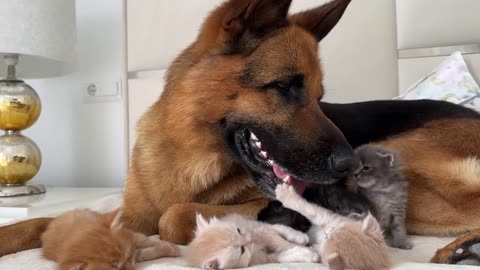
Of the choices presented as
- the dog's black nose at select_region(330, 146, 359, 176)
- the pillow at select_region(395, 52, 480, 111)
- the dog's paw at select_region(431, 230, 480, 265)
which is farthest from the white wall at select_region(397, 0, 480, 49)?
the dog's paw at select_region(431, 230, 480, 265)

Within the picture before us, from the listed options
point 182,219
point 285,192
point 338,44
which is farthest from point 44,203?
point 338,44

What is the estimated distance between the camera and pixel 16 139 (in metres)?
2.12

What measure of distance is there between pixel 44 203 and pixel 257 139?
3.97ft

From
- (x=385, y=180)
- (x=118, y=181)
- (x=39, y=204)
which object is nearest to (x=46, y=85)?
(x=118, y=181)

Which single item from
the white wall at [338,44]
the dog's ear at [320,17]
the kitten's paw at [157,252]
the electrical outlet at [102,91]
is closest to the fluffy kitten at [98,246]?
the kitten's paw at [157,252]

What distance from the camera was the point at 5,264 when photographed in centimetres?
89

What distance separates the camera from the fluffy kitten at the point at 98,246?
2.49 ft

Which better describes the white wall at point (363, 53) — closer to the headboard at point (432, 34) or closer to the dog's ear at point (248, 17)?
the headboard at point (432, 34)

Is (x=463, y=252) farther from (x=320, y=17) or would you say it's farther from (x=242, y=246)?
(x=320, y=17)

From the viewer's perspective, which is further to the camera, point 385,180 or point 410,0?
point 410,0

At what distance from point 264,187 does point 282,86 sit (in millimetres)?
265

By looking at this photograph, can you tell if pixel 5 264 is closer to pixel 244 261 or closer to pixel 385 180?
pixel 244 261

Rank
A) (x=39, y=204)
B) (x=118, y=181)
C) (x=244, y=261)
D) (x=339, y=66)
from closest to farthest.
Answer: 1. (x=244, y=261)
2. (x=39, y=204)
3. (x=339, y=66)
4. (x=118, y=181)

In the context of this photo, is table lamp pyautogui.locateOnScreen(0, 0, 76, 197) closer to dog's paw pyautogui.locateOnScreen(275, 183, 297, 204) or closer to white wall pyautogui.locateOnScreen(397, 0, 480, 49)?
dog's paw pyautogui.locateOnScreen(275, 183, 297, 204)
